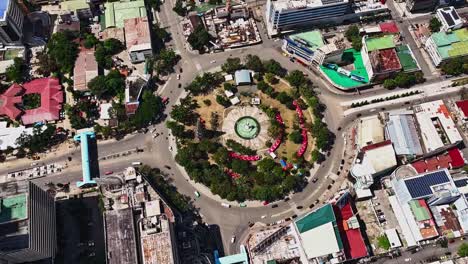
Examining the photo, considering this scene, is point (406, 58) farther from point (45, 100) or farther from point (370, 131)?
point (45, 100)

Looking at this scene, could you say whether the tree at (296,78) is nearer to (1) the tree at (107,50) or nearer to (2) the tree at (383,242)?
(2) the tree at (383,242)

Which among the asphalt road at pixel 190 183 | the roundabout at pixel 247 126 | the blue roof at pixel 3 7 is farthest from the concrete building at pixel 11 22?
the roundabout at pixel 247 126

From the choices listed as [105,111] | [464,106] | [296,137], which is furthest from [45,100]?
[464,106]

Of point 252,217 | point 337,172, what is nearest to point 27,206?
point 252,217

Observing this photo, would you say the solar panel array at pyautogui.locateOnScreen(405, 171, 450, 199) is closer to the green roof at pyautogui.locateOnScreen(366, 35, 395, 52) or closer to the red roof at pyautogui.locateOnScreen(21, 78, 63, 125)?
the green roof at pyautogui.locateOnScreen(366, 35, 395, 52)

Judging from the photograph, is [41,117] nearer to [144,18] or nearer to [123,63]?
[123,63]

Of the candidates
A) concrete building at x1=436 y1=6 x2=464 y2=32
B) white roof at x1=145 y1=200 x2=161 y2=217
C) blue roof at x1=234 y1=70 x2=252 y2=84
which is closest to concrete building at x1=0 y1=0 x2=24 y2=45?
blue roof at x1=234 y1=70 x2=252 y2=84
